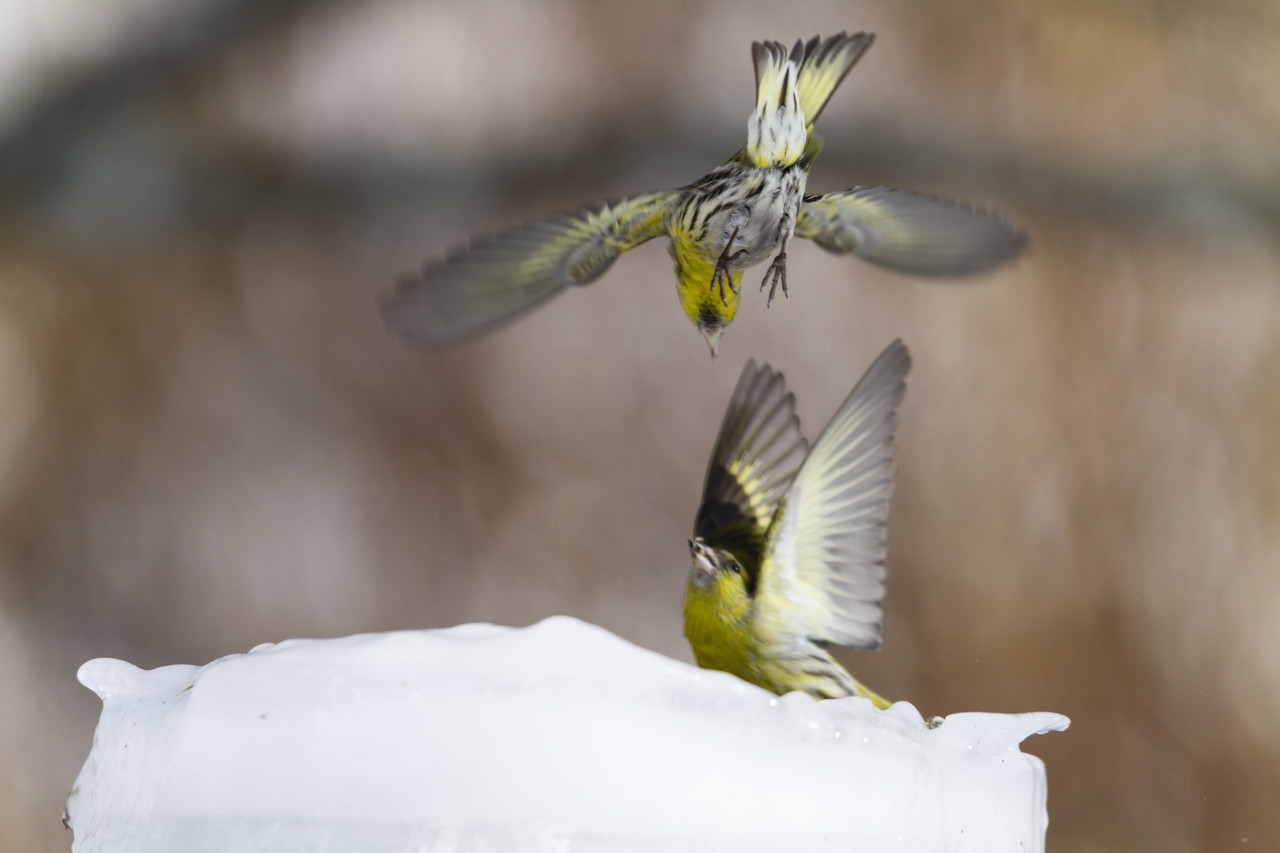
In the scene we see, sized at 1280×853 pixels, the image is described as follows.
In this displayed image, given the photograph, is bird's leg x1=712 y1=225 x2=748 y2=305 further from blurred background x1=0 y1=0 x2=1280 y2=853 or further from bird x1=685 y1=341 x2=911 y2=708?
blurred background x1=0 y1=0 x2=1280 y2=853

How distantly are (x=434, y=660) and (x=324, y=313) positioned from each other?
0.43 meters

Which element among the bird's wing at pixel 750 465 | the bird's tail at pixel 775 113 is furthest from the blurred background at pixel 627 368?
the bird's tail at pixel 775 113

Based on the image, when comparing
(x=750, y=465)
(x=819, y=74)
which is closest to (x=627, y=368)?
(x=750, y=465)

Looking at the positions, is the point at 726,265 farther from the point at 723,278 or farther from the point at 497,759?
the point at 497,759

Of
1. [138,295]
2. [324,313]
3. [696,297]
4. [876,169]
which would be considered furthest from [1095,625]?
[138,295]

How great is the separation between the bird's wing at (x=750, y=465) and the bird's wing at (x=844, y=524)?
38 mm

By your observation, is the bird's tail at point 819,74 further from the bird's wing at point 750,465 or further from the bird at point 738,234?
the bird's wing at point 750,465

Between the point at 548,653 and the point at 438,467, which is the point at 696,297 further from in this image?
the point at 438,467

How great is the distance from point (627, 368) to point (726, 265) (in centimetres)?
34

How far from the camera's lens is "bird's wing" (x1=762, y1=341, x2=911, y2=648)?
1.10 feet

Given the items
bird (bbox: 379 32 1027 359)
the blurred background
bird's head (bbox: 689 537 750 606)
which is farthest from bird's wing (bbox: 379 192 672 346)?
the blurred background

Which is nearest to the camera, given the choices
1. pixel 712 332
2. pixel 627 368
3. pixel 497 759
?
pixel 497 759

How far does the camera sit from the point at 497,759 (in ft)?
0.71

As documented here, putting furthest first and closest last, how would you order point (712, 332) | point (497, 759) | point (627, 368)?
point (627, 368), point (712, 332), point (497, 759)
